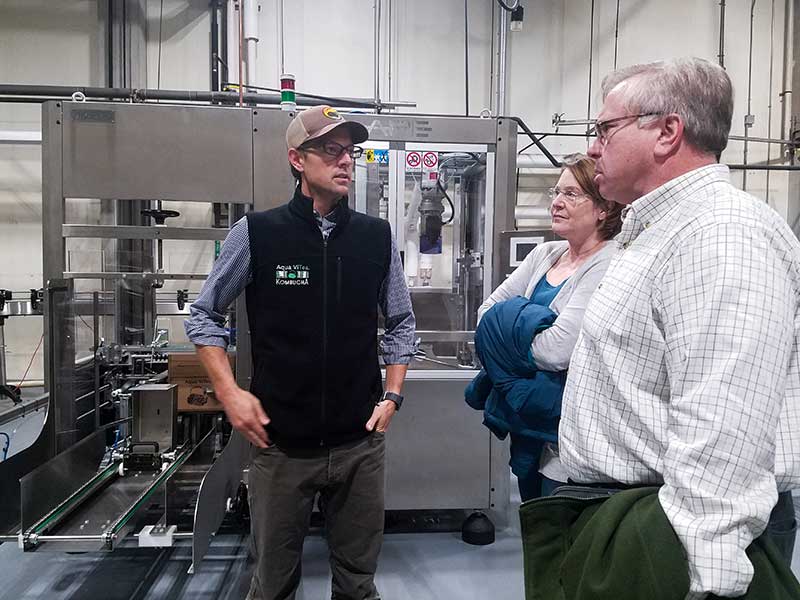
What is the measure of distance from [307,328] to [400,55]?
2.90 meters

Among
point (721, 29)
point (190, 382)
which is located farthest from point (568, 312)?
point (721, 29)

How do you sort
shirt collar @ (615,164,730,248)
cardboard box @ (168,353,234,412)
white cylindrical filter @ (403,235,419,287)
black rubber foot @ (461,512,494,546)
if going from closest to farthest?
shirt collar @ (615,164,730,248), cardboard box @ (168,353,234,412), black rubber foot @ (461,512,494,546), white cylindrical filter @ (403,235,419,287)

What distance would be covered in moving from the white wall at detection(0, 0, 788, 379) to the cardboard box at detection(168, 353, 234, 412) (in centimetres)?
188

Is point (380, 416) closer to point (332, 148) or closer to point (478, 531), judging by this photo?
point (332, 148)

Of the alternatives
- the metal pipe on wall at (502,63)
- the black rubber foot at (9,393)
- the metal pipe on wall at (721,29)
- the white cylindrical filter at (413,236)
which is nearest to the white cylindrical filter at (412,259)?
the white cylindrical filter at (413,236)

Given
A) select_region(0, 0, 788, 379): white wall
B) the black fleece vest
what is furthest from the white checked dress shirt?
select_region(0, 0, 788, 379): white wall

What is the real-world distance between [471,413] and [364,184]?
3.73 ft

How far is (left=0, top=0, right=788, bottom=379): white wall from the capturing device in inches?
139

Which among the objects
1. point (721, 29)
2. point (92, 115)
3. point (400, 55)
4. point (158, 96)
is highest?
point (721, 29)

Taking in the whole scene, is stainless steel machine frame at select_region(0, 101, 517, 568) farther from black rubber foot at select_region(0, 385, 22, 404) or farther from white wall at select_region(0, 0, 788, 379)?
white wall at select_region(0, 0, 788, 379)

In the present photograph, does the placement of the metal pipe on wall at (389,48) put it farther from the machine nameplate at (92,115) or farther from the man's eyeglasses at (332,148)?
the man's eyeglasses at (332,148)

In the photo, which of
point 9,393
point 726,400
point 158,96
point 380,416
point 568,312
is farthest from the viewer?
point 9,393

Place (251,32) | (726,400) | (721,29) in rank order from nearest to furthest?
(726,400) → (251,32) → (721,29)

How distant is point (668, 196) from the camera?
765 millimetres
